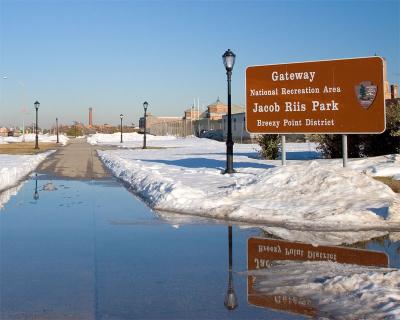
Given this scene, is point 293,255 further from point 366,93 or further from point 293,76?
point 293,76

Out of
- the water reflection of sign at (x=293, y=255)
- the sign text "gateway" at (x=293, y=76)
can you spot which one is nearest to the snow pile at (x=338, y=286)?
the water reflection of sign at (x=293, y=255)

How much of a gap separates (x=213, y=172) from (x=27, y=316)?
15193mm

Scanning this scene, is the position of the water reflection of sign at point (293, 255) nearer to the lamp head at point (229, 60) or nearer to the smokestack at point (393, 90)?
the lamp head at point (229, 60)

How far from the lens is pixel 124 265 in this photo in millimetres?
6930

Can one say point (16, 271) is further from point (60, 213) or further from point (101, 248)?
point (60, 213)

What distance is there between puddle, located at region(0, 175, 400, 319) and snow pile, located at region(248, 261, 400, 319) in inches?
8.9

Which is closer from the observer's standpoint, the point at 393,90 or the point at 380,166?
the point at 380,166

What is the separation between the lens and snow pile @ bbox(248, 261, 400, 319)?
488cm

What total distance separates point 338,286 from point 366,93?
478 inches

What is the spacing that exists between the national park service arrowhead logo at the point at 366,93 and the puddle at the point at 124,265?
8.44 m

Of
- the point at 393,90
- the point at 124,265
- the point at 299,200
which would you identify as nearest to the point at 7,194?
the point at 299,200

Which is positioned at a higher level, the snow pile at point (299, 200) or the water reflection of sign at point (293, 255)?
the snow pile at point (299, 200)

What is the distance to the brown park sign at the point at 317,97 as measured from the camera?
1648 centimetres

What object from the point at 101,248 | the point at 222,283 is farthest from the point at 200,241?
the point at 222,283
